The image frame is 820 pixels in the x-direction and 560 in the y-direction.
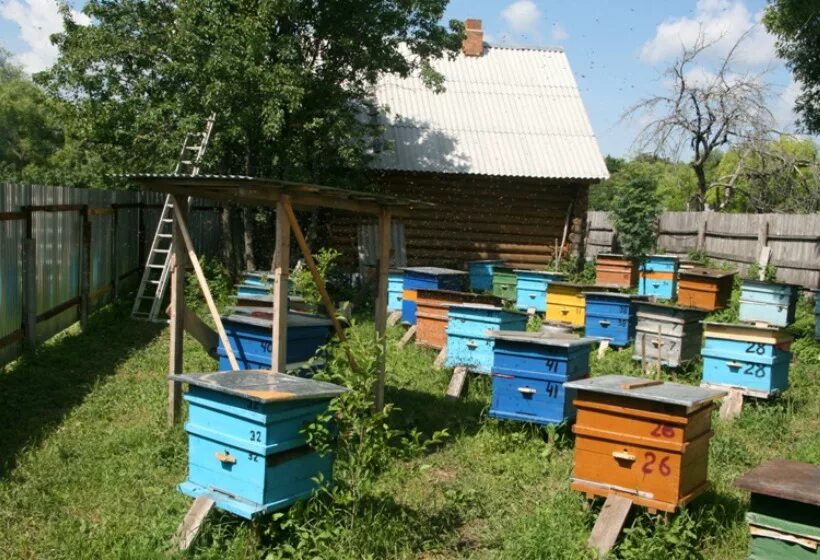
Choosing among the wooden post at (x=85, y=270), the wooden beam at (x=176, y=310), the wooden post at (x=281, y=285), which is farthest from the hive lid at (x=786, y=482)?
the wooden post at (x=85, y=270)

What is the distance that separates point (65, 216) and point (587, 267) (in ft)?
Answer: 40.4

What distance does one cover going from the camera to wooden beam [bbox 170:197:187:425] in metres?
7.01

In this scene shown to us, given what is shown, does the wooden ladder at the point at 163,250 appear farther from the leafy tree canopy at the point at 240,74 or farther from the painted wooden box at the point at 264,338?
the painted wooden box at the point at 264,338

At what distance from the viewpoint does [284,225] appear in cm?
606

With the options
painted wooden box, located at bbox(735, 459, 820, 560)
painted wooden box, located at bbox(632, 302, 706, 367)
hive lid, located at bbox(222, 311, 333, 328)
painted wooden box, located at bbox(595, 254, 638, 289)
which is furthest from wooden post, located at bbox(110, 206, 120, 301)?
painted wooden box, located at bbox(735, 459, 820, 560)

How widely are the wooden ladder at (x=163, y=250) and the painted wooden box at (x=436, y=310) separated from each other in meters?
4.10

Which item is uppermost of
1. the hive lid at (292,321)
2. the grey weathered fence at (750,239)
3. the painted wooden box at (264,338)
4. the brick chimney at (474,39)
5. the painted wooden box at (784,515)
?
the brick chimney at (474,39)

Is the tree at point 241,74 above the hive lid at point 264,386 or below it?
above

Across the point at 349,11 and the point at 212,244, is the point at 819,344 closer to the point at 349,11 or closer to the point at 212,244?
the point at 349,11

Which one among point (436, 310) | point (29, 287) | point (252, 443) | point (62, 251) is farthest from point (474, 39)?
point (252, 443)

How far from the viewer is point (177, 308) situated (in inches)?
285

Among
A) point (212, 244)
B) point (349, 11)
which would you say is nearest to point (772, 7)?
point (349, 11)

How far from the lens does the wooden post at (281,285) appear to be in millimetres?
6047

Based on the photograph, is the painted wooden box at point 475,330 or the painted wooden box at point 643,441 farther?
the painted wooden box at point 475,330
